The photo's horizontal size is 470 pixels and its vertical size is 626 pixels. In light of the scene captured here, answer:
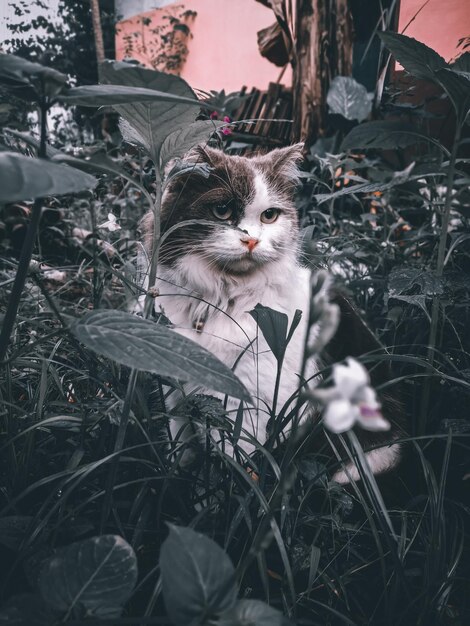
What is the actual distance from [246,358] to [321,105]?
2189 millimetres

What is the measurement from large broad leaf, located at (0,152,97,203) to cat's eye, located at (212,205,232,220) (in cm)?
107

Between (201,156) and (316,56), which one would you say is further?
(316,56)

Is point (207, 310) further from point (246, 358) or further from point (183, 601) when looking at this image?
point (183, 601)

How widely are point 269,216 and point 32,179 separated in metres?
1.29

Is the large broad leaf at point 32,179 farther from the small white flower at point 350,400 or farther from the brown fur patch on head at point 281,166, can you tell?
the brown fur patch on head at point 281,166

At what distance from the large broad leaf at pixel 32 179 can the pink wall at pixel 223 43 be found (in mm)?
5106

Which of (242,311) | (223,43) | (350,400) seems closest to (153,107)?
(350,400)

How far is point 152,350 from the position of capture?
1.65ft

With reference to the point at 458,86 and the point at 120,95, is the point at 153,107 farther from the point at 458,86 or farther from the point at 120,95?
the point at 458,86

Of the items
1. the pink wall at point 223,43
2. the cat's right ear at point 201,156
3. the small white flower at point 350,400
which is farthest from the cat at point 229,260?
the pink wall at point 223,43

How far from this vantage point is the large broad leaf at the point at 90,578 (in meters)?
0.48

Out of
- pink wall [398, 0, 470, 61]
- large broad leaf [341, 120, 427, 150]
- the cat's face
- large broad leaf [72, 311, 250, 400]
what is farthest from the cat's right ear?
pink wall [398, 0, 470, 61]

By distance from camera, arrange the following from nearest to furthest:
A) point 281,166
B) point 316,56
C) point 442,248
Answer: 1. point 442,248
2. point 281,166
3. point 316,56

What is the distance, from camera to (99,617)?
19.1 inches
